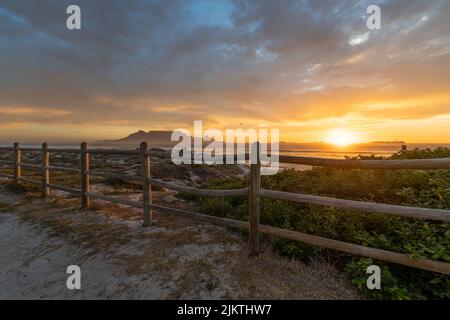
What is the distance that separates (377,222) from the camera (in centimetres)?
425

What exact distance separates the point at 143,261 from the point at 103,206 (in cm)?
394

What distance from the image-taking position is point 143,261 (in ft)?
13.9

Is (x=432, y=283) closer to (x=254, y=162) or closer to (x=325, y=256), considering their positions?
(x=325, y=256)

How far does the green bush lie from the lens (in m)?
3.25

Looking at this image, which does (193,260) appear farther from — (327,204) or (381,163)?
(381,163)

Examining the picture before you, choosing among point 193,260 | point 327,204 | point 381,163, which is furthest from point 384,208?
point 193,260

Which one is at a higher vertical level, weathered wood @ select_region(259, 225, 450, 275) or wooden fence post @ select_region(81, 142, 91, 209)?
wooden fence post @ select_region(81, 142, 91, 209)

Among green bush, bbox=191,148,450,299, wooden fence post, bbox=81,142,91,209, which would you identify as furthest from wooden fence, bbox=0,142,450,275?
wooden fence post, bbox=81,142,91,209

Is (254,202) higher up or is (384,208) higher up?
(384,208)

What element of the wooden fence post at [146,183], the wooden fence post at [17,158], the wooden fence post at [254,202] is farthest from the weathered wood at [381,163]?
the wooden fence post at [17,158]

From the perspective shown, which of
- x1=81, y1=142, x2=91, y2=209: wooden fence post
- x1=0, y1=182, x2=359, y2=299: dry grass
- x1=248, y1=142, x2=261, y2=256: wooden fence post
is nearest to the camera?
x1=0, y1=182, x2=359, y2=299: dry grass

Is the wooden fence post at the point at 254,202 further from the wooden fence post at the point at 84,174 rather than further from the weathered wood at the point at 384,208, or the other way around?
the wooden fence post at the point at 84,174

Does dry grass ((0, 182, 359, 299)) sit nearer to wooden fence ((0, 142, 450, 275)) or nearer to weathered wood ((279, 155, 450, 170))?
wooden fence ((0, 142, 450, 275))
